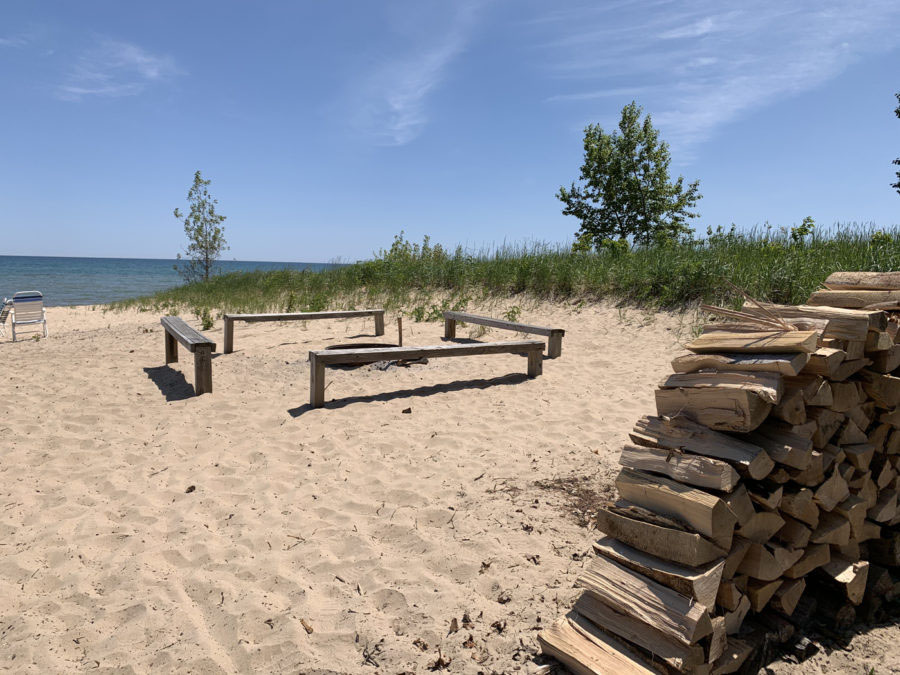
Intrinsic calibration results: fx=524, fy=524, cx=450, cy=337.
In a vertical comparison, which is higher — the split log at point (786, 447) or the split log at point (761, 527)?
the split log at point (786, 447)

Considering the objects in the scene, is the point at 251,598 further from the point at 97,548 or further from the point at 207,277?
the point at 207,277

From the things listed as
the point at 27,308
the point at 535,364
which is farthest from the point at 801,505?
the point at 27,308

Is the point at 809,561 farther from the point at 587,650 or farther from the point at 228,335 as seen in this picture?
the point at 228,335

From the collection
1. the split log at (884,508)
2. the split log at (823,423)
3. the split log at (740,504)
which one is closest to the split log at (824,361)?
the split log at (823,423)

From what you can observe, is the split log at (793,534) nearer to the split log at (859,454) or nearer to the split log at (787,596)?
the split log at (787,596)

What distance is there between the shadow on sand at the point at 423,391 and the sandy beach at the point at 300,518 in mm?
40

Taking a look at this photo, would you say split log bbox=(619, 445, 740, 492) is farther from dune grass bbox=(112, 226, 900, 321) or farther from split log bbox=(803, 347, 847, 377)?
dune grass bbox=(112, 226, 900, 321)

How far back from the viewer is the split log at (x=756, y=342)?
199cm

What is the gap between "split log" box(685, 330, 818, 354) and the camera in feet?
6.52

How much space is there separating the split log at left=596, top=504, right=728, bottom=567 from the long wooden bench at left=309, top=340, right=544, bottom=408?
11.7 ft

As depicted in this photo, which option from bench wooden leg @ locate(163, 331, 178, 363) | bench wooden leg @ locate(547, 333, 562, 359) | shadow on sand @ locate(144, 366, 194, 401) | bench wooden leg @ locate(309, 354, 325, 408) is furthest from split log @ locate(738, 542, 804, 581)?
bench wooden leg @ locate(163, 331, 178, 363)

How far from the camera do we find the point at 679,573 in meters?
1.85

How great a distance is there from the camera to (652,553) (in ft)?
6.52

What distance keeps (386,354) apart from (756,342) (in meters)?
3.89
